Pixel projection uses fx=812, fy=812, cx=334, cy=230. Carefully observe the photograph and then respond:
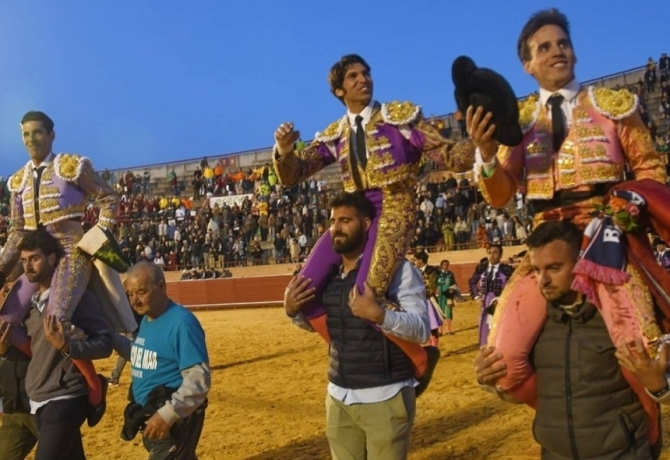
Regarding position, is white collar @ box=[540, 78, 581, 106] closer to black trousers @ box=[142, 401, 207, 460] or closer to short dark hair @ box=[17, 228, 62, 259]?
black trousers @ box=[142, 401, 207, 460]

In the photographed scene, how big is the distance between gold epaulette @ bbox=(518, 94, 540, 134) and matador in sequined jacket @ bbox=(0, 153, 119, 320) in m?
2.92

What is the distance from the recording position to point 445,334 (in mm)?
13422

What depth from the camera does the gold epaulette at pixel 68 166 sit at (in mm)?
5109

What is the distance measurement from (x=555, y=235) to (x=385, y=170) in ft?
4.01

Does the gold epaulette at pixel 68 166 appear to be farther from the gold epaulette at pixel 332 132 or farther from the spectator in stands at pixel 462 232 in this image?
the spectator in stands at pixel 462 232

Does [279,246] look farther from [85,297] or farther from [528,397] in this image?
[528,397]

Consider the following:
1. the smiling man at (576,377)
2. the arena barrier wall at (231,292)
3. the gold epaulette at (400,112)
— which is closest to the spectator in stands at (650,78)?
the arena barrier wall at (231,292)

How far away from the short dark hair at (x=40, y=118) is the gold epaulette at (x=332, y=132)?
2.06 meters

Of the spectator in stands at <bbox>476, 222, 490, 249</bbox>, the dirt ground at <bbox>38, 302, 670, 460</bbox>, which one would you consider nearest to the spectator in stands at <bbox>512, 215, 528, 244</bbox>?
the spectator in stands at <bbox>476, 222, 490, 249</bbox>

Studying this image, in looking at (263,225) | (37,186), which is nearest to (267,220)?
(263,225)

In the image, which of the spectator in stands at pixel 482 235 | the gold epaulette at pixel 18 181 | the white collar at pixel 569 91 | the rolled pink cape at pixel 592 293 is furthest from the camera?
the spectator in stands at pixel 482 235

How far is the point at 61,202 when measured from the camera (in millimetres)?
5094

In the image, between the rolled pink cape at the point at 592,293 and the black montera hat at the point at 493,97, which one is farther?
the black montera hat at the point at 493,97

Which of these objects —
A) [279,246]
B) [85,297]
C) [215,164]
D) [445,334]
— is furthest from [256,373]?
[215,164]
